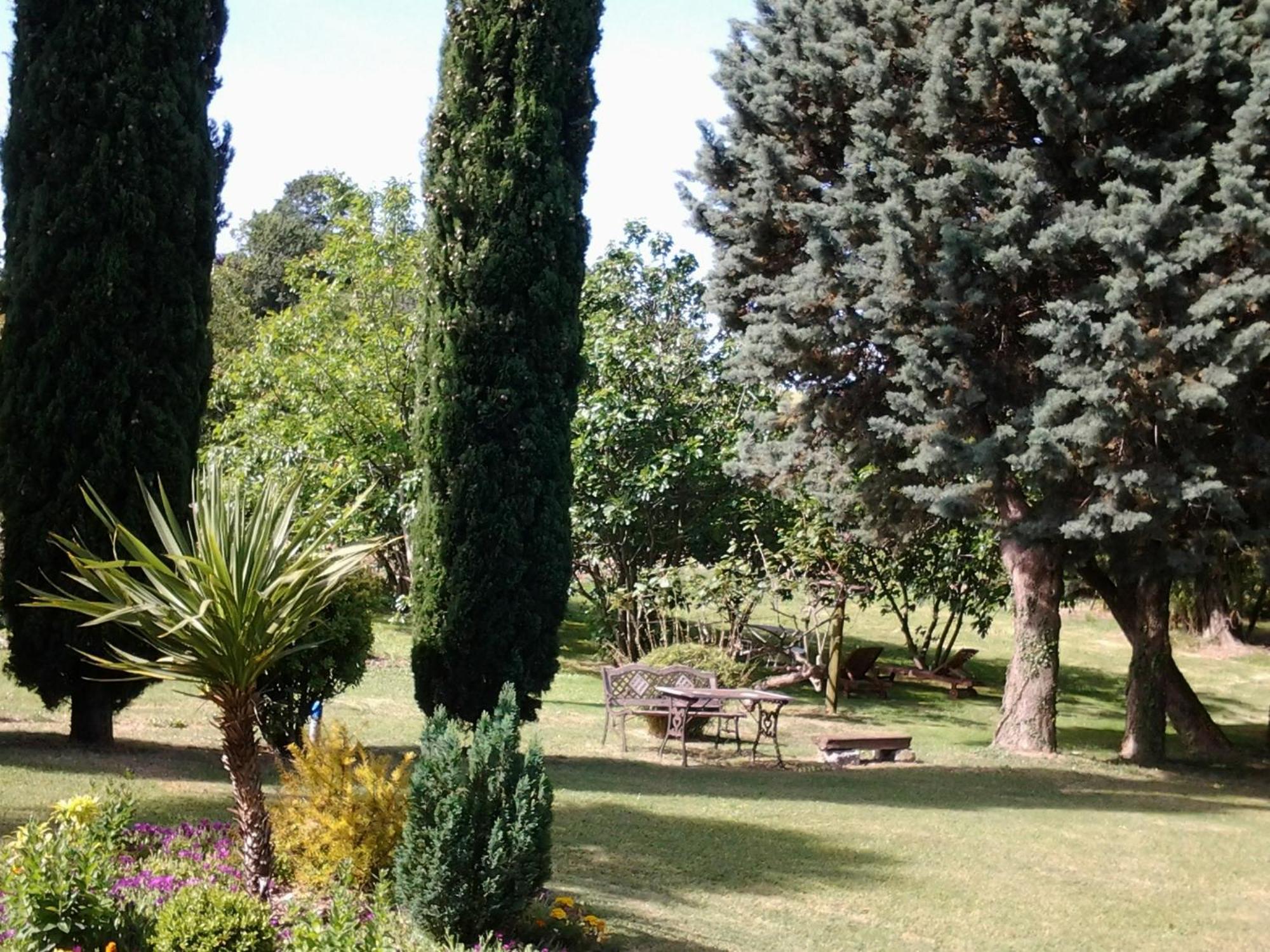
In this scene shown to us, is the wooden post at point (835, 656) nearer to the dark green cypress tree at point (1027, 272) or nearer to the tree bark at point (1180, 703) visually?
the dark green cypress tree at point (1027, 272)

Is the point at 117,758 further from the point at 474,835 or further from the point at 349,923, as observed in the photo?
the point at 349,923

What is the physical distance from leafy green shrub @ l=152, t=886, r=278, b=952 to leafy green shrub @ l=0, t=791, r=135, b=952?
231mm

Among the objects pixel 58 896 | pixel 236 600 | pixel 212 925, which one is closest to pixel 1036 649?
pixel 236 600

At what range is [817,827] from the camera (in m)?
9.91

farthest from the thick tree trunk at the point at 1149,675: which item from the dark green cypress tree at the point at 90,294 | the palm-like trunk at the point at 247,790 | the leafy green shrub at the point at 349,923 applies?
the palm-like trunk at the point at 247,790

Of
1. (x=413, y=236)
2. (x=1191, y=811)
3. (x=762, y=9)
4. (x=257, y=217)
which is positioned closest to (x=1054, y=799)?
(x=1191, y=811)

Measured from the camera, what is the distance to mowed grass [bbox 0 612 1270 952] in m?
7.30

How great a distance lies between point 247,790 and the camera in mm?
5793

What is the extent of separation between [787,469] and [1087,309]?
5.14 m

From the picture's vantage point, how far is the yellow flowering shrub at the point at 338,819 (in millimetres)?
5973

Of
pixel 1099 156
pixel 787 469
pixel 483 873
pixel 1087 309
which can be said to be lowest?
pixel 483 873

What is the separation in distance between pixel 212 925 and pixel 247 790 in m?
1.05

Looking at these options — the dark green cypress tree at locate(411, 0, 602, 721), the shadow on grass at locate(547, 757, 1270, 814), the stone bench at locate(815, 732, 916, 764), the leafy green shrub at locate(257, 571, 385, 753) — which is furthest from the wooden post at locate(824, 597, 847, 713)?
the leafy green shrub at locate(257, 571, 385, 753)

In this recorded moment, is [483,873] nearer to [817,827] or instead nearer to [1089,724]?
[817,827]
